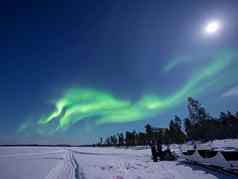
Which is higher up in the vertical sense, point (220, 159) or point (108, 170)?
point (220, 159)

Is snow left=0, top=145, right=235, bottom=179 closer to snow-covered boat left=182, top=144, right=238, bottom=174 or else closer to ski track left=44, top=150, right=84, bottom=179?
ski track left=44, top=150, right=84, bottom=179

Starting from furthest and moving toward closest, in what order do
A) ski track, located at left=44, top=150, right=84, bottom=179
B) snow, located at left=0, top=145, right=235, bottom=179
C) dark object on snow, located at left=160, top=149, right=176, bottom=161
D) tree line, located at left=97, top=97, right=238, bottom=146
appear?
1. tree line, located at left=97, top=97, right=238, bottom=146
2. dark object on snow, located at left=160, top=149, right=176, bottom=161
3. ski track, located at left=44, top=150, right=84, bottom=179
4. snow, located at left=0, top=145, right=235, bottom=179

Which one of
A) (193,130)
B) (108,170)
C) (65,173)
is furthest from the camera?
(193,130)

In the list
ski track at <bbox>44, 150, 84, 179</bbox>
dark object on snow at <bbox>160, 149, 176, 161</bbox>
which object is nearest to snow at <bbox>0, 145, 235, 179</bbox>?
ski track at <bbox>44, 150, 84, 179</bbox>

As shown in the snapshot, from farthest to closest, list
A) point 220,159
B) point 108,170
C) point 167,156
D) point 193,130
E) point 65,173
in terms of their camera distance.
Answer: point 193,130 → point 167,156 → point 108,170 → point 65,173 → point 220,159

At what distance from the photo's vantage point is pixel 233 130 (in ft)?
229

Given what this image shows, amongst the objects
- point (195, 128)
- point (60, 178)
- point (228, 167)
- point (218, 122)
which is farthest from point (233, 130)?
point (60, 178)

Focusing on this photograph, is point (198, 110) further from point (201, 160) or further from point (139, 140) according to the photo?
point (139, 140)

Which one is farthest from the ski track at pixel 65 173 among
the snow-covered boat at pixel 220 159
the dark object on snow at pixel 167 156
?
the dark object on snow at pixel 167 156

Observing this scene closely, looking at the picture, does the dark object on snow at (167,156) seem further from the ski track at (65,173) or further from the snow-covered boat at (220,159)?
the ski track at (65,173)

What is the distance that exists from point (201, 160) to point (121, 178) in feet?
24.6

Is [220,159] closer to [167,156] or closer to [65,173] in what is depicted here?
[167,156]

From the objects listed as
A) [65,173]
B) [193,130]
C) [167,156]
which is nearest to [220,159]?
[167,156]

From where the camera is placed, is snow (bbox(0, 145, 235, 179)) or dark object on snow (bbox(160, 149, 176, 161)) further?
dark object on snow (bbox(160, 149, 176, 161))
